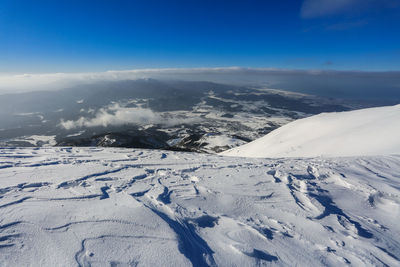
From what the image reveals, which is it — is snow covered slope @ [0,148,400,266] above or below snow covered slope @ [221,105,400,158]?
above

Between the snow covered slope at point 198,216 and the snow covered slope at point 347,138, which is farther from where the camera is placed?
the snow covered slope at point 347,138

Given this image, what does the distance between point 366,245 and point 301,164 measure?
568cm

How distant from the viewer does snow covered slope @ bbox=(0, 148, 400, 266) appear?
149 inches

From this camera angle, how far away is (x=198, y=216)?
510cm

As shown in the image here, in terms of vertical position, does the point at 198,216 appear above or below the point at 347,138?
above

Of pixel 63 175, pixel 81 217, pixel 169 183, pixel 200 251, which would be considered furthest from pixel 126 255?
pixel 63 175

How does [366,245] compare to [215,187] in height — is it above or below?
above

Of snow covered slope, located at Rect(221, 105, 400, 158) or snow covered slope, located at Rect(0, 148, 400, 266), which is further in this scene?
snow covered slope, located at Rect(221, 105, 400, 158)

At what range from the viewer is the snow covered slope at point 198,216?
149 inches

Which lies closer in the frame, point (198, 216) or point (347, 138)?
point (198, 216)

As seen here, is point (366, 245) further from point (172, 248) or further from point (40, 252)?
point (40, 252)

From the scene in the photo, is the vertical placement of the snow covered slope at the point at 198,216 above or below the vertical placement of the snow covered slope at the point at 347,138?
above

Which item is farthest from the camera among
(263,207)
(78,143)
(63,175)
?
(78,143)

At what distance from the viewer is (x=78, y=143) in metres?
121
